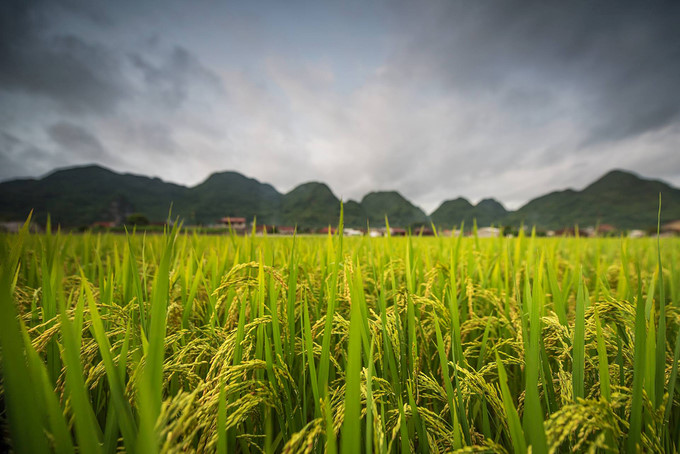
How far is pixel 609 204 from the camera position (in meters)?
134

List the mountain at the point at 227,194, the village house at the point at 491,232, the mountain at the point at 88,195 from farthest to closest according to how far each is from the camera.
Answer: the mountain at the point at 227,194
the mountain at the point at 88,195
the village house at the point at 491,232

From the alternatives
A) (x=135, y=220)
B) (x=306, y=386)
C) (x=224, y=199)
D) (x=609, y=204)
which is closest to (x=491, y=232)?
(x=306, y=386)

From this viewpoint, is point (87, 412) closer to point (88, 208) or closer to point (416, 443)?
point (416, 443)

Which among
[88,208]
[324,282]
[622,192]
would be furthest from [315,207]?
[622,192]

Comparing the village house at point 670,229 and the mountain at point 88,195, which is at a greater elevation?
the mountain at point 88,195

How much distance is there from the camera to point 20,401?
43cm

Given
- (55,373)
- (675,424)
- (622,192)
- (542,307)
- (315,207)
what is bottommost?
(675,424)

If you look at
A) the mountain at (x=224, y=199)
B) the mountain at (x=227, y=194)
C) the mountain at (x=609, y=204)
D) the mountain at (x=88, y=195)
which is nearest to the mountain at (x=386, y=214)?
the mountain at (x=88, y=195)

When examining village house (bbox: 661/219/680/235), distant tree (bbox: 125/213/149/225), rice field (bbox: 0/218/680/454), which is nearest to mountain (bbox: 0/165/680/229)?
distant tree (bbox: 125/213/149/225)

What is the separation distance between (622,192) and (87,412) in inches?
8264

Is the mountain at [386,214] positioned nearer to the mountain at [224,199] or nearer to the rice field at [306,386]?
the rice field at [306,386]

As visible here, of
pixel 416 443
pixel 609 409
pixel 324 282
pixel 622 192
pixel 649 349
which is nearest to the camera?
pixel 609 409

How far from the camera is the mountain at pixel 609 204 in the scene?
4471 inches

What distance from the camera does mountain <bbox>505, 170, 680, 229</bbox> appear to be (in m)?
114
